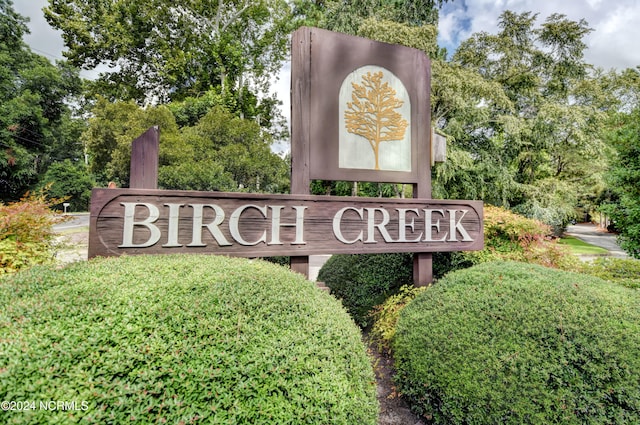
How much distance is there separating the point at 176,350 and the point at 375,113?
8.73ft

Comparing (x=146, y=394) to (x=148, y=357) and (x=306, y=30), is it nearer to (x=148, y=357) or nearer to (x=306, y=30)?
(x=148, y=357)

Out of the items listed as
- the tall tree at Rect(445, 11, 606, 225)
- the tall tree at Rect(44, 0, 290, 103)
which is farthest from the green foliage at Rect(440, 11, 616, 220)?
the tall tree at Rect(44, 0, 290, 103)

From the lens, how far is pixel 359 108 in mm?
2980

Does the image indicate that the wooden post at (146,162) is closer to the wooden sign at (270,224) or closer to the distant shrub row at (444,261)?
the wooden sign at (270,224)

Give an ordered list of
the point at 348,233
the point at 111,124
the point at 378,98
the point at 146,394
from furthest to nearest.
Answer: the point at 111,124 < the point at 378,98 < the point at 348,233 < the point at 146,394

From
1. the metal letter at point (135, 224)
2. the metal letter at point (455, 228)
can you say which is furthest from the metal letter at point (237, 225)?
the metal letter at point (455, 228)

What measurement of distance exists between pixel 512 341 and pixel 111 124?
750 inches

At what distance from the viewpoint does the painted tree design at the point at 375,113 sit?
2961mm

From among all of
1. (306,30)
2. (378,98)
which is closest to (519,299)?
(378,98)

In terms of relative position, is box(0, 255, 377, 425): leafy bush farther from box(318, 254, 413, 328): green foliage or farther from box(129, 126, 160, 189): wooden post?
box(318, 254, 413, 328): green foliage

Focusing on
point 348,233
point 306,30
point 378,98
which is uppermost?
point 306,30

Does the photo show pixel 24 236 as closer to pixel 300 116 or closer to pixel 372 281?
pixel 300 116

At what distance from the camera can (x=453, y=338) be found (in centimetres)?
202

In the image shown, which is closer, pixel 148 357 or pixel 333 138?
pixel 148 357
